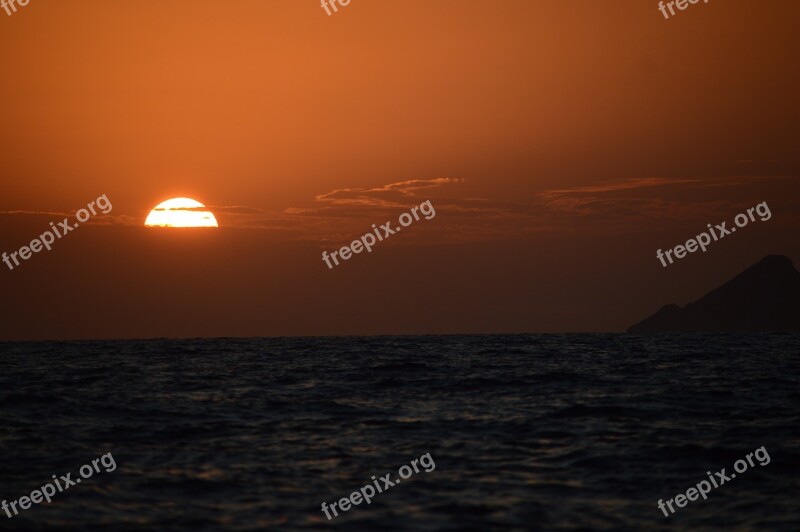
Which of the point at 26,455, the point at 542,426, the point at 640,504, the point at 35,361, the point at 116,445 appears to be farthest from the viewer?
the point at 35,361

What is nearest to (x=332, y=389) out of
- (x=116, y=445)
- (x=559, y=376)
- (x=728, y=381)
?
(x=559, y=376)

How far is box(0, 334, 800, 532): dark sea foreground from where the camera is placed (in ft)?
50.6

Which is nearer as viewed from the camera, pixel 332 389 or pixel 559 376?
pixel 332 389

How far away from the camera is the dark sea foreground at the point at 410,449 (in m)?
15.4

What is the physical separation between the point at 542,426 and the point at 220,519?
12.1 metres

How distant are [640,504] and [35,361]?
52460 millimetres

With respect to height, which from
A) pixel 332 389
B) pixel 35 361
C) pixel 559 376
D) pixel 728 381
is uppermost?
pixel 35 361

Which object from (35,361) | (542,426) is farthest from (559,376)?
(35,361)

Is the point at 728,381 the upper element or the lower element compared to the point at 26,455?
lower

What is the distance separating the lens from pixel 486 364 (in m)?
49.8

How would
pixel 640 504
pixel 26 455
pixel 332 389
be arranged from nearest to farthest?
1. pixel 640 504
2. pixel 26 455
3. pixel 332 389

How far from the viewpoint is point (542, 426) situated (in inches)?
979

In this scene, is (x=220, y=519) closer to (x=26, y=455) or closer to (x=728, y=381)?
(x=26, y=455)

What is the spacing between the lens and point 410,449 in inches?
840
